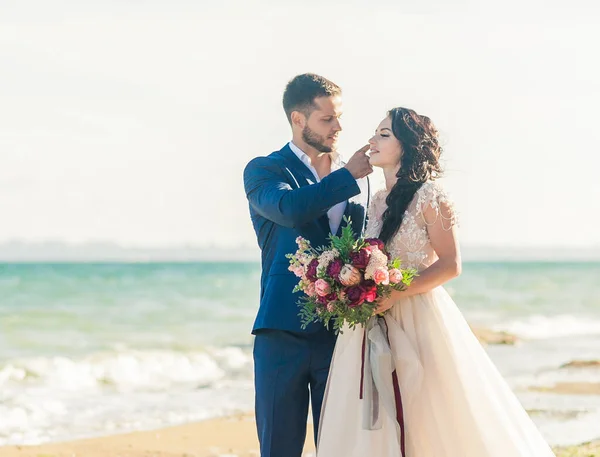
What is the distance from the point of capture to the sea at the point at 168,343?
1124 centimetres

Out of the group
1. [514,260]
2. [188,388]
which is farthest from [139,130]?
[514,260]

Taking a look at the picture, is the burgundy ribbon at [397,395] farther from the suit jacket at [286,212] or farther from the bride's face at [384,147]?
the bride's face at [384,147]

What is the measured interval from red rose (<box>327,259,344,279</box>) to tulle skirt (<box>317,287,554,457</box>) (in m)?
0.45

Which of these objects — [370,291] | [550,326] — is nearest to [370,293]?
[370,291]

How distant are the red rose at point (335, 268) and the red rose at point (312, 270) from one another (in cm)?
8

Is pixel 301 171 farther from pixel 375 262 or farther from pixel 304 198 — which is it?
pixel 375 262

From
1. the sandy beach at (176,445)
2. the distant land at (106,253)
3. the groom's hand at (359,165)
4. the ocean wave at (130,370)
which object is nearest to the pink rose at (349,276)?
the groom's hand at (359,165)

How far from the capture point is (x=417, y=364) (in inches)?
185

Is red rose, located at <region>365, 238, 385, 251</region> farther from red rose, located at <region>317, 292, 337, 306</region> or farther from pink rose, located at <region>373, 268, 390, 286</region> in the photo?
red rose, located at <region>317, 292, 337, 306</region>

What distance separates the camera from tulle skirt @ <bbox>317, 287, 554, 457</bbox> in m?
4.66

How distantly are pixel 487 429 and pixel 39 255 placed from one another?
32820 mm

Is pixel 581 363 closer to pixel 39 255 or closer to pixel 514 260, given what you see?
pixel 39 255

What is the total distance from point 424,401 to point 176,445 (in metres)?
4.76

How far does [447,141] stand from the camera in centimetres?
495
